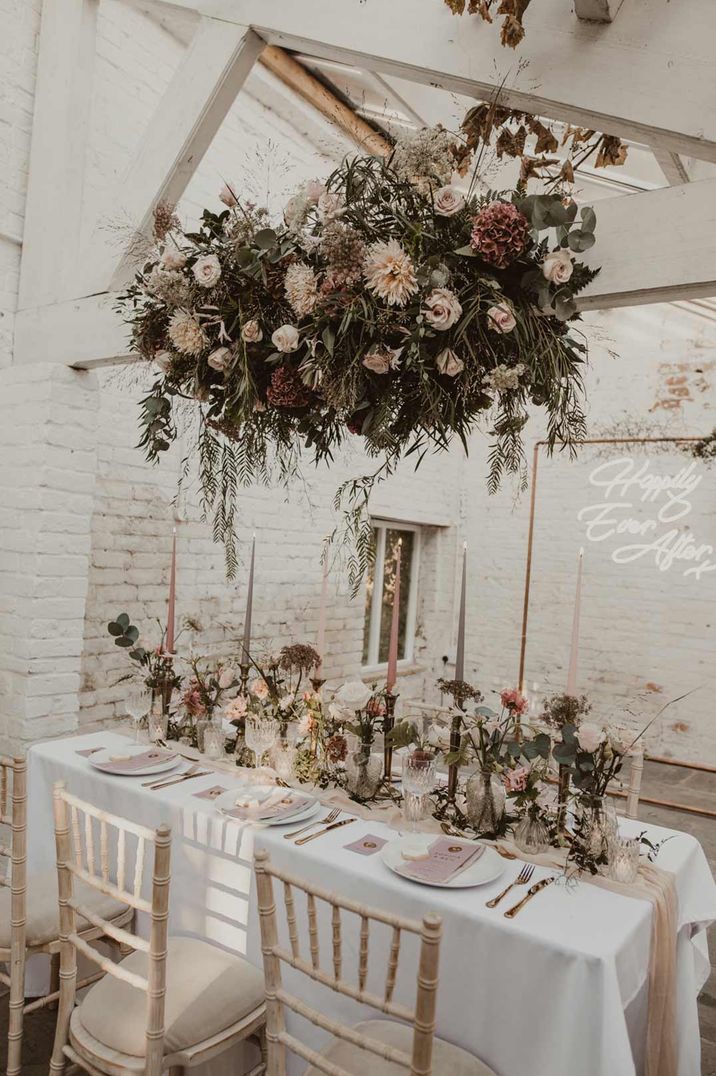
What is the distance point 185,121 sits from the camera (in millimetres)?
2533

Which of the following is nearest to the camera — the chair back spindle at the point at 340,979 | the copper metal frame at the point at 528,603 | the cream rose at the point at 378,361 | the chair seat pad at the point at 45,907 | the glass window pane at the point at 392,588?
the chair back spindle at the point at 340,979

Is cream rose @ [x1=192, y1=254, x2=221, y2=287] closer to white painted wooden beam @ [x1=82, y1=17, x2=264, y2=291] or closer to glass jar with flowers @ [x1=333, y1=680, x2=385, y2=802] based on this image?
white painted wooden beam @ [x1=82, y1=17, x2=264, y2=291]

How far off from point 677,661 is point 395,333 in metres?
4.76

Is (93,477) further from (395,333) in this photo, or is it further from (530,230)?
(530,230)

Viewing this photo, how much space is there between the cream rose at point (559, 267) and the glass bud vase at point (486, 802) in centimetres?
124

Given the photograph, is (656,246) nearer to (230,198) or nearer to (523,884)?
(230,198)

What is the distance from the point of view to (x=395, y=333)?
1.71m

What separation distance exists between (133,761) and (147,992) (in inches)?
38.5

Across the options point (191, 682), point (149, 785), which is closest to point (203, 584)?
point (191, 682)

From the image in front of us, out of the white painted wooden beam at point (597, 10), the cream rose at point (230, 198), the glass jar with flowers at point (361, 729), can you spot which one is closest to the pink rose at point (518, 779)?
the glass jar with flowers at point (361, 729)

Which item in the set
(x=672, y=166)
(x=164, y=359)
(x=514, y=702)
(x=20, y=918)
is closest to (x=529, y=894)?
(x=514, y=702)

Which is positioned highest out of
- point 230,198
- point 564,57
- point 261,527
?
point 564,57

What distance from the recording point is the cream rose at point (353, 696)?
2.19 metres

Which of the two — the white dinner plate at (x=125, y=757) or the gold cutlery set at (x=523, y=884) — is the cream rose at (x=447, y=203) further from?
the white dinner plate at (x=125, y=757)
